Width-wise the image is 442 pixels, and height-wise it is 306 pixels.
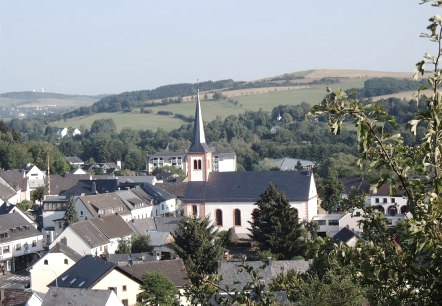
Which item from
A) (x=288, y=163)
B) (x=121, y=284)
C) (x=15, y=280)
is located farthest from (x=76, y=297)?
(x=288, y=163)

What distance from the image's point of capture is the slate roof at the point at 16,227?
164 feet

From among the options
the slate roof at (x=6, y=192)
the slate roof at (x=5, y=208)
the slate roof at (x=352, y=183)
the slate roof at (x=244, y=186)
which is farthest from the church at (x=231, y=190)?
the slate roof at (x=6, y=192)

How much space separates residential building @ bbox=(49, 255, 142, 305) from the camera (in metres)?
32.7

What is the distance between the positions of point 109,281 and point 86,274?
1694 mm

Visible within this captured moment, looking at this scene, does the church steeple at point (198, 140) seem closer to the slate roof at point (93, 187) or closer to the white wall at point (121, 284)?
the slate roof at point (93, 187)

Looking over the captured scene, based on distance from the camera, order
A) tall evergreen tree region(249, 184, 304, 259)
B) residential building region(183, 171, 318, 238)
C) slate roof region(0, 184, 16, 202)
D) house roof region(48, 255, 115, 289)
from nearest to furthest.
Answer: house roof region(48, 255, 115, 289), tall evergreen tree region(249, 184, 304, 259), residential building region(183, 171, 318, 238), slate roof region(0, 184, 16, 202)

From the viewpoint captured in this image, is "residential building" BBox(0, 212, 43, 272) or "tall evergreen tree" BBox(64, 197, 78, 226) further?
"tall evergreen tree" BBox(64, 197, 78, 226)

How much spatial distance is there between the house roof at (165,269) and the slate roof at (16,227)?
16.0 m

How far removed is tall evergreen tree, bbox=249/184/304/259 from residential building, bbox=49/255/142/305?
1297 centimetres

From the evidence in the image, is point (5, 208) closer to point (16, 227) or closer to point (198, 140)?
point (16, 227)

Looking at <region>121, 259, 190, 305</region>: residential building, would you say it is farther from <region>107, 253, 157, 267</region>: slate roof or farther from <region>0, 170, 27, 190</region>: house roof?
<region>0, 170, 27, 190</region>: house roof

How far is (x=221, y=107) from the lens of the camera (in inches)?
7333

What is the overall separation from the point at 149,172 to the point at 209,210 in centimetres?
5256

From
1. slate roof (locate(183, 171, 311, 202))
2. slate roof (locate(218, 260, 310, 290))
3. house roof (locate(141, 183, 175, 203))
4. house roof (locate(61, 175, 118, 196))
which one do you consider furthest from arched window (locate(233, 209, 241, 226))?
slate roof (locate(218, 260, 310, 290))
